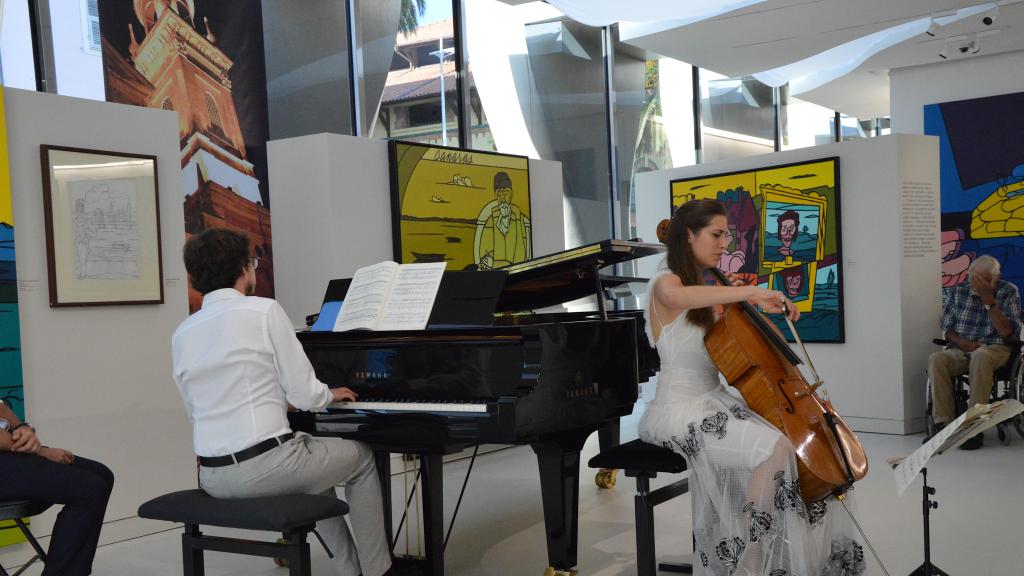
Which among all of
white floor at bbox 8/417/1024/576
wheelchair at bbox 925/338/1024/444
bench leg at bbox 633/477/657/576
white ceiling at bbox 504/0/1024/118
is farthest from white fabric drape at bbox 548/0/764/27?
bench leg at bbox 633/477/657/576

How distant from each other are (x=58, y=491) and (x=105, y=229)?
188 cm

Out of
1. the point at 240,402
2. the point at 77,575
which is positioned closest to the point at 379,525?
the point at 240,402

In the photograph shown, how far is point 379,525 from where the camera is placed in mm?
3072

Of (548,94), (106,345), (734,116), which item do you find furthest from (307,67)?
(734,116)

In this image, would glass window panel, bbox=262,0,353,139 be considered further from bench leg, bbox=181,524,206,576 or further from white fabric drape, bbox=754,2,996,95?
white fabric drape, bbox=754,2,996,95

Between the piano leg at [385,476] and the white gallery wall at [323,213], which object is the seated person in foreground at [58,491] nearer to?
the piano leg at [385,476]

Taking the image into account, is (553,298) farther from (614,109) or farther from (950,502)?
(614,109)

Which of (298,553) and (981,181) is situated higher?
(981,181)

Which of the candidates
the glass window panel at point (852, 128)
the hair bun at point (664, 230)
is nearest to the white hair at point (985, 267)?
the hair bun at point (664, 230)

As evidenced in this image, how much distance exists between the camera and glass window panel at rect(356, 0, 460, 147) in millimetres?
7082

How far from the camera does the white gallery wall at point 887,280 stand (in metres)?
6.70

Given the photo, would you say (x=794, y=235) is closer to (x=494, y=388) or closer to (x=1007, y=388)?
(x=1007, y=388)

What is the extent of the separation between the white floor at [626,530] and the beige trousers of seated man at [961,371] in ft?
1.65

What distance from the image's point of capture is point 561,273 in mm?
3574
